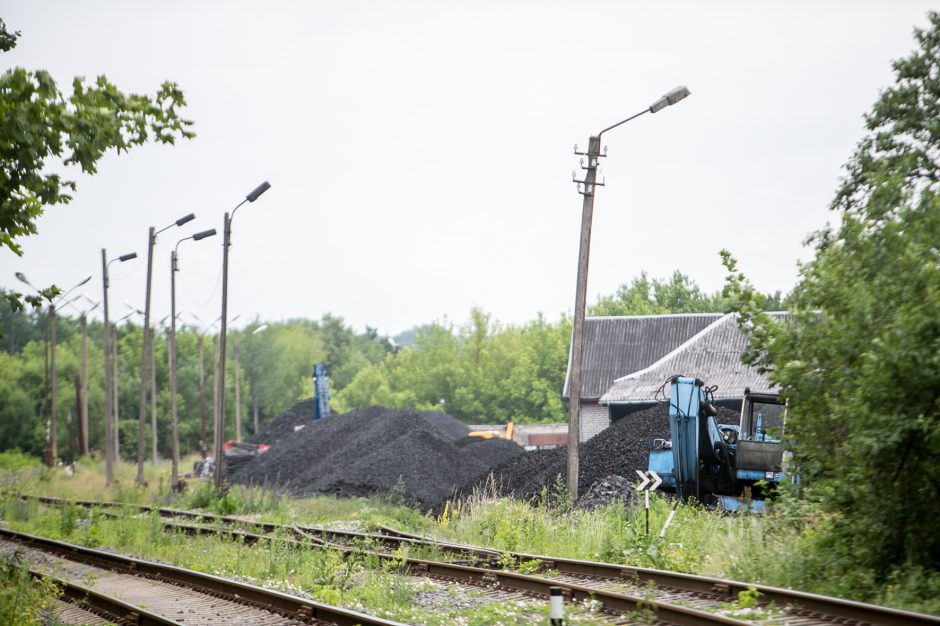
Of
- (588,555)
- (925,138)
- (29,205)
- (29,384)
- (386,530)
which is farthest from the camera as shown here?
(29,384)

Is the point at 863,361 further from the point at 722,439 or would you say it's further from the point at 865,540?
the point at 722,439

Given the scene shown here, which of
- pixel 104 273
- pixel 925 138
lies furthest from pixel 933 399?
pixel 104 273

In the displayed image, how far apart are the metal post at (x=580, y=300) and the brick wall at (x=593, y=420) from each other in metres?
31.0

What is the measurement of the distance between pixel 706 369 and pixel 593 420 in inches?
382

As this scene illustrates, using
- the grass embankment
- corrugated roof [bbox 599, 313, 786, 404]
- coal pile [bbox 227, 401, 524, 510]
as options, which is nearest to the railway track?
the grass embankment

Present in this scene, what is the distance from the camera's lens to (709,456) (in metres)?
20.5

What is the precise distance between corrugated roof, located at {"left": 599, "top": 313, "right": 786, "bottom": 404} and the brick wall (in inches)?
250

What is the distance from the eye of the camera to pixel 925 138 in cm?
3002

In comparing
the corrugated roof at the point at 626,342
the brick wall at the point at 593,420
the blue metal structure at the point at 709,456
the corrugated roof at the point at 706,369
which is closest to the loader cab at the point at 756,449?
the blue metal structure at the point at 709,456

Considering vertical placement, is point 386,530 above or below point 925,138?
below

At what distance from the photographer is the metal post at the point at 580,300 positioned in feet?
66.1

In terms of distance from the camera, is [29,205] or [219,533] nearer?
[29,205]

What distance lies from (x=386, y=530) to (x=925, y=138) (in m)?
19.5

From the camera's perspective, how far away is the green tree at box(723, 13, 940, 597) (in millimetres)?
10562
